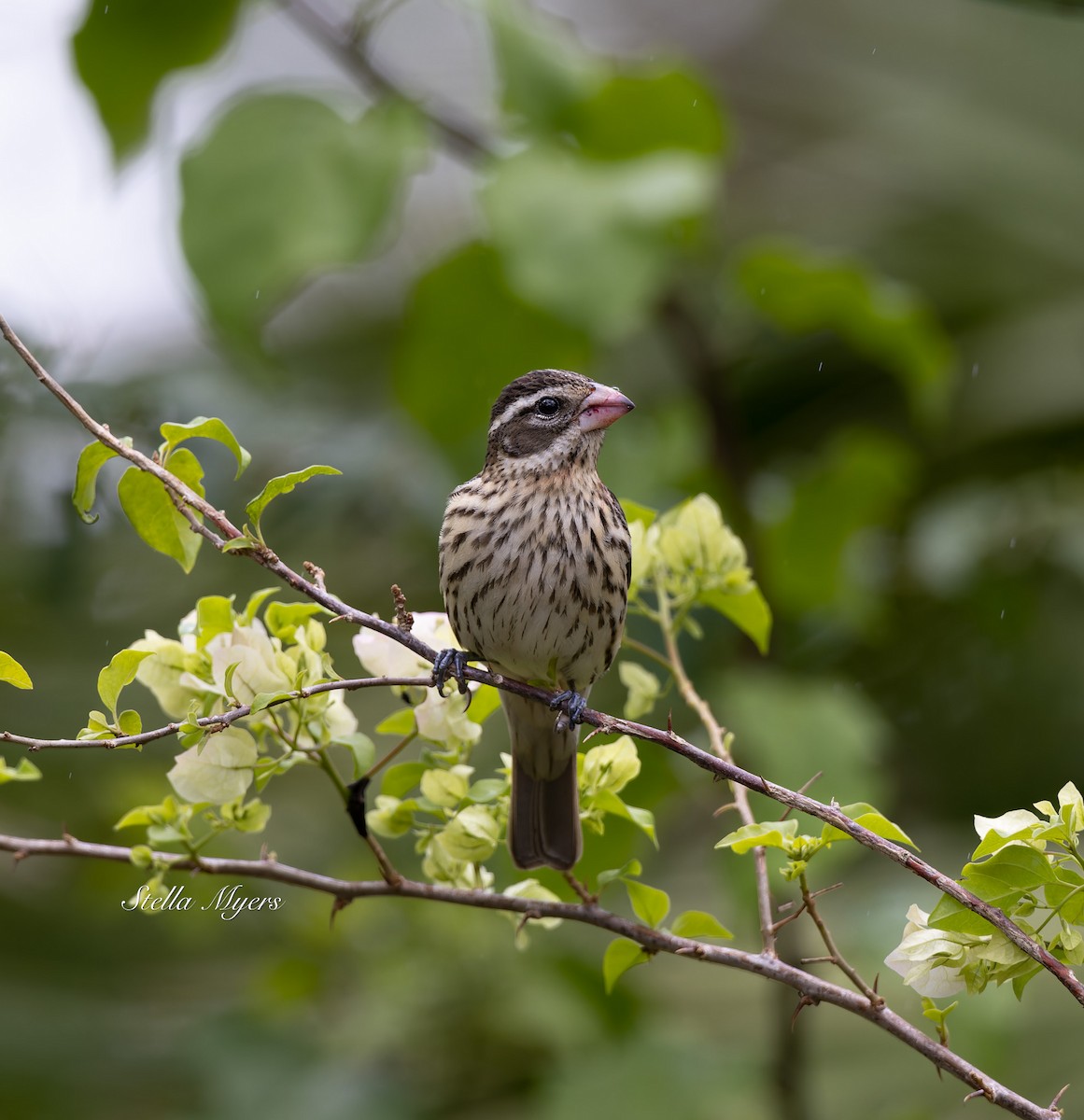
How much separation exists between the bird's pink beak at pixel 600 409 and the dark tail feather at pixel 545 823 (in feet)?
2.47

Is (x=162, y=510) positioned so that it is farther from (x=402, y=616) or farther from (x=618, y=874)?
(x=618, y=874)

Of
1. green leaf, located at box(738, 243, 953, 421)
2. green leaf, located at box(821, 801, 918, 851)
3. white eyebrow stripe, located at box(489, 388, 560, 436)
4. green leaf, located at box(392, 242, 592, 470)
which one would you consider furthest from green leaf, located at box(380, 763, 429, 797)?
green leaf, located at box(738, 243, 953, 421)

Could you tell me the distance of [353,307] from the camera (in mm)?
6203

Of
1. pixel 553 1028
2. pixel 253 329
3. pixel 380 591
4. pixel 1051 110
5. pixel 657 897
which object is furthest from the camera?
pixel 1051 110

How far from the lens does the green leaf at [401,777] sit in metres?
2.00

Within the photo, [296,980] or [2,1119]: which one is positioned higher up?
[296,980]

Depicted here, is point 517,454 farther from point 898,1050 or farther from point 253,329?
point 898,1050

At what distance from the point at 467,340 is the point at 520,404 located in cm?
21

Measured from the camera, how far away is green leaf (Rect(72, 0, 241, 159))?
2.99 meters

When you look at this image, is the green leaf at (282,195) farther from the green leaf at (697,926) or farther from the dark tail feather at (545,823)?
the green leaf at (697,926)

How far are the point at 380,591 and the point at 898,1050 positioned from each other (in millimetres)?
2221

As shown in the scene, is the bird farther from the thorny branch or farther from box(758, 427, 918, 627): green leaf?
the thorny branch

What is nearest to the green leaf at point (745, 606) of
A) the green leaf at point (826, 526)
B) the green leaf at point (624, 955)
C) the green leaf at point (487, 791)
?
the green leaf at point (487, 791)

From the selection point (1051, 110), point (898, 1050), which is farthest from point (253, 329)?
point (1051, 110)
